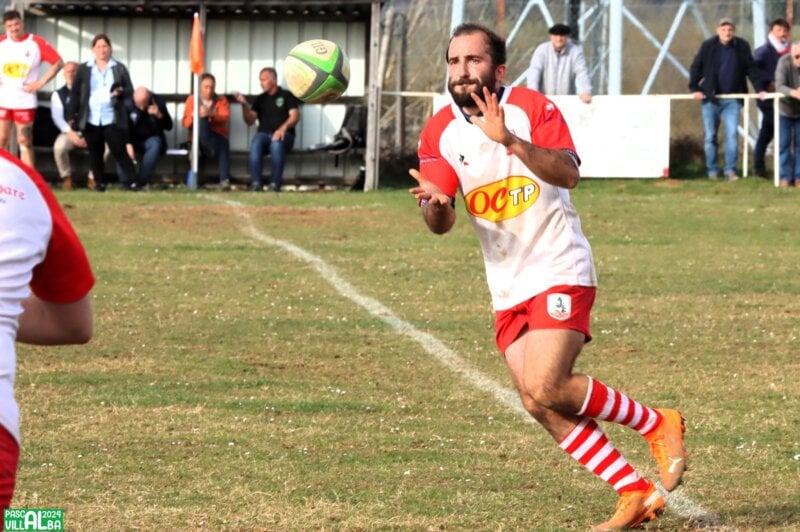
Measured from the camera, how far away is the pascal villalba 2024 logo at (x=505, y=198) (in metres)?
6.07

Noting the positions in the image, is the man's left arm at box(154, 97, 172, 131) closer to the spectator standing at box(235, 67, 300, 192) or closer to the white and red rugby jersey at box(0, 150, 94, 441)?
the spectator standing at box(235, 67, 300, 192)

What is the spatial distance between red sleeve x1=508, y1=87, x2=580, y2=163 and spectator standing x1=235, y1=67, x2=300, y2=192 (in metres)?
17.1

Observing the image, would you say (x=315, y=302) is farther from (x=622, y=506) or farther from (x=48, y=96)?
(x=48, y=96)

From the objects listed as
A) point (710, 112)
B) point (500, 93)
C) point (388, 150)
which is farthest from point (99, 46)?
point (500, 93)

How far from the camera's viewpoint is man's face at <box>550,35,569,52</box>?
21.1 meters

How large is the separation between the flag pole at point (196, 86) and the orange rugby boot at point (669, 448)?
692 inches

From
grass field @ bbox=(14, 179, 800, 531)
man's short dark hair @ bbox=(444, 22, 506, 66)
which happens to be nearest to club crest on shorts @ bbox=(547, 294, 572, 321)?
grass field @ bbox=(14, 179, 800, 531)

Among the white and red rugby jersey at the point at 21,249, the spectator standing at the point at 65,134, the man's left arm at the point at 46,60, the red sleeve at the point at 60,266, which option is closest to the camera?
the white and red rugby jersey at the point at 21,249

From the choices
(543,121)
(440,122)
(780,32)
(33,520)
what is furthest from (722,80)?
(33,520)

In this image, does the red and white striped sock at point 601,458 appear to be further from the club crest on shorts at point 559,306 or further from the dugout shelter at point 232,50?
the dugout shelter at point 232,50

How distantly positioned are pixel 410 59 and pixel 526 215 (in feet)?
70.2

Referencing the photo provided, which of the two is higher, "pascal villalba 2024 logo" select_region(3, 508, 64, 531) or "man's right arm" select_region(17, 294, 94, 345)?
"man's right arm" select_region(17, 294, 94, 345)

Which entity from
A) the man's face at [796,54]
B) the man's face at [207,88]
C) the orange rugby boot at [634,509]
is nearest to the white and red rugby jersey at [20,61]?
the man's face at [207,88]

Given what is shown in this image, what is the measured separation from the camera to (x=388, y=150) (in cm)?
2600
